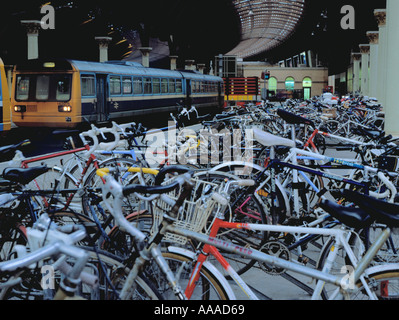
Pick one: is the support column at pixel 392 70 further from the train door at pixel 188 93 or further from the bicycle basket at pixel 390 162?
the train door at pixel 188 93

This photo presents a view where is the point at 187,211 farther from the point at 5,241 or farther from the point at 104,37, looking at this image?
the point at 104,37

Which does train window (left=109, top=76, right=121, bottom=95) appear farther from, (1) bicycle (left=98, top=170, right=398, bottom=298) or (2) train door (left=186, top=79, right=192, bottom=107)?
(1) bicycle (left=98, top=170, right=398, bottom=298)

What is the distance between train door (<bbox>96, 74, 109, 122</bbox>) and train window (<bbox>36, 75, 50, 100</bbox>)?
1.86 m

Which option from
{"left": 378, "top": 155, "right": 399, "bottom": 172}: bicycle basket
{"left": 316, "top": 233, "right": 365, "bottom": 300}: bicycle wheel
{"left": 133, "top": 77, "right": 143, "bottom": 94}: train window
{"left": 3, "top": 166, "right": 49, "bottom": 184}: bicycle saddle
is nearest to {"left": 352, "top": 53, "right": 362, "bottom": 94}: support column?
{"left": 133, "top": 77, "right": 143, "bottom": 94}: train window

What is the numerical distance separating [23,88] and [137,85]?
536cm

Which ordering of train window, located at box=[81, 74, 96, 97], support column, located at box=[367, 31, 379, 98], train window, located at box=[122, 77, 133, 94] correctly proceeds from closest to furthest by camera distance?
train window, located at box=[81, 74, 96, 97], train window, located at box=[122, 77, 133, 94], support column, located at box=[367, 31, 379, 98]

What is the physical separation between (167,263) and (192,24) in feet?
174

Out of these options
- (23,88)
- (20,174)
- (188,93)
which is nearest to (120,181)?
(20,174)

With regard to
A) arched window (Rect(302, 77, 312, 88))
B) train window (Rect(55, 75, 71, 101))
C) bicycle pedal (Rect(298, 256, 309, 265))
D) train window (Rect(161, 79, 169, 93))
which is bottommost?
bicycle pedal (Rect(298, 256, 309, 265))

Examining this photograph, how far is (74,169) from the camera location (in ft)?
21.0

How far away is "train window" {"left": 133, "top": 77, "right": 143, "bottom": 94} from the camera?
74.4 ft

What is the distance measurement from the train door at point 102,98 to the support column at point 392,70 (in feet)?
33.6

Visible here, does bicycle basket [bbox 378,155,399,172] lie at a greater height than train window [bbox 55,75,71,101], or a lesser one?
lesser
